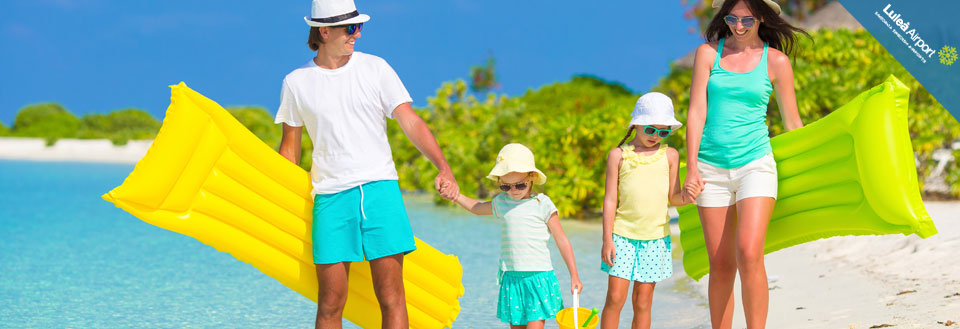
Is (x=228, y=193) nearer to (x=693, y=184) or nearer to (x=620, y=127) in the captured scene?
(x=693, y=184)

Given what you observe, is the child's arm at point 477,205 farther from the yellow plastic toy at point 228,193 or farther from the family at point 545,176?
the yellow plastic toy at point 228,193

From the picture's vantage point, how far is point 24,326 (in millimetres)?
6066

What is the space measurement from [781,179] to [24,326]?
5.12 m

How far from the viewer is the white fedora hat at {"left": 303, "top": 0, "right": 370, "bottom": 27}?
3361 millimetres

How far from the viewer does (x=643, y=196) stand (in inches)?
150

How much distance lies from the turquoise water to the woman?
192cm

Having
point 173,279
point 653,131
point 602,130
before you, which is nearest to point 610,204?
point 653,131

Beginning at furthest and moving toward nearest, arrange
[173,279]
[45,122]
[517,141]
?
[45,122] < [517,141] < [173,279]

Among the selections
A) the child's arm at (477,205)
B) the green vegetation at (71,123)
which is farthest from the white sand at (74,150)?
the child's arm at (477,205)

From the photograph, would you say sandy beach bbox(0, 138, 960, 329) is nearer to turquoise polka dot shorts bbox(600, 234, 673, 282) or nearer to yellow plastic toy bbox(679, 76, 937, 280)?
yellow plastic toy bbox(679, 76, 937, 280)

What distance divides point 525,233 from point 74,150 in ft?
123

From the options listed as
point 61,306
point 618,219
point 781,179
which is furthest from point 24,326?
point 781,179

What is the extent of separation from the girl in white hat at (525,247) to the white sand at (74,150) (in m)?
33.2

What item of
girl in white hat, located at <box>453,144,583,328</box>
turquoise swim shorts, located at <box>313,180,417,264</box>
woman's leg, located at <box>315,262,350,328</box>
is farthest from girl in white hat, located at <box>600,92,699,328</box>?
woman's leg, located at <box>315,262,350,328</box>
